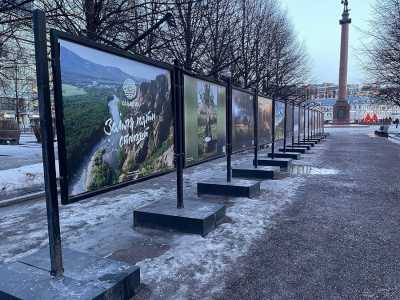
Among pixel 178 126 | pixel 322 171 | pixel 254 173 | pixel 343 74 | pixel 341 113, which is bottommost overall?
pixel 322 171

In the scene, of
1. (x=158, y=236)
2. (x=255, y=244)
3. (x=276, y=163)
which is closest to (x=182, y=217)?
(x=158, y=236)

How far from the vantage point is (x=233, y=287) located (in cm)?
318

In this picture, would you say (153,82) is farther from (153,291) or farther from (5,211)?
(5,211)

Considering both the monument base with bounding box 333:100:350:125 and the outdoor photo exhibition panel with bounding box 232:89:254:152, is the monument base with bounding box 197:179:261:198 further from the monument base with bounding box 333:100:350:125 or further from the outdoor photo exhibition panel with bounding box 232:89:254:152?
the monument base with bounding box 333:100:350:125

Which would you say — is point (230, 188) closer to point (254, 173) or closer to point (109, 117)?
point (254, 173)

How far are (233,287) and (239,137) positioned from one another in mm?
4998

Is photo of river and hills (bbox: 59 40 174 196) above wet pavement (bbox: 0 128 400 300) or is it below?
above

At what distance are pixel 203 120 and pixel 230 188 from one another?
5.67 feet

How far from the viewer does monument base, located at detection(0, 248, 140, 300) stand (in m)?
2.63

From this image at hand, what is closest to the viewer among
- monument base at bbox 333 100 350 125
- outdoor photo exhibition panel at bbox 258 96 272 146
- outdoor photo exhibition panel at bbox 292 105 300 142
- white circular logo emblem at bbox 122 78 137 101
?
white circular logo emblem at bbox 122 78 137 101

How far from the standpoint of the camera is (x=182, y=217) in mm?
4648

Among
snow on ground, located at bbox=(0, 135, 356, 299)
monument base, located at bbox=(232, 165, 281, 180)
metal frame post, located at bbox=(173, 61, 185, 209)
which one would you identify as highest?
metal frame post, located at bbox=(173, 61, 185, 209)

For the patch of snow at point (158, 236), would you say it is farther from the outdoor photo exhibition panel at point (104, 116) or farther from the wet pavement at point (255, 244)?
the outdoor photo exhibition panel at point (104, 116)

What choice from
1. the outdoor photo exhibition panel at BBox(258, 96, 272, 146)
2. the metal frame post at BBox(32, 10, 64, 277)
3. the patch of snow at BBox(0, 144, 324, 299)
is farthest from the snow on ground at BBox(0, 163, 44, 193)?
the outdoor photo exhibition panel at BBox(258, 96, 272, 146)
